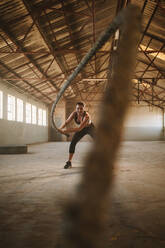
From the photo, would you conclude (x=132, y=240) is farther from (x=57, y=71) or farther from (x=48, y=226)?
(x=57, y=71)

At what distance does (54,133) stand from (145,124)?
1194cm

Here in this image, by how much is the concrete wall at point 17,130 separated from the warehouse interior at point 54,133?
2.8 inches

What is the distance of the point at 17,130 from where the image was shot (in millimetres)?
16250

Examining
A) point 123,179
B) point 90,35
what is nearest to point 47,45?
point 90,35

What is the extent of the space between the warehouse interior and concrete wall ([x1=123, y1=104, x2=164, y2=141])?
0.41ft

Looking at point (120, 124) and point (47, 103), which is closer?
point (120, 124)

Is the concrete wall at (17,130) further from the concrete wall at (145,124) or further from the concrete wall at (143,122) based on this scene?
the concrete wall at (145,124)

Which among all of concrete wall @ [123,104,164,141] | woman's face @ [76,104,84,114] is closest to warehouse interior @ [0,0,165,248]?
concrete wall @ [123,104,164,141]

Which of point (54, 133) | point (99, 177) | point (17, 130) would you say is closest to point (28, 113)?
point (17, 130)

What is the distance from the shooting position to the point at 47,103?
25.7m

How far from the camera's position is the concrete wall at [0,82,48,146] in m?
13.9

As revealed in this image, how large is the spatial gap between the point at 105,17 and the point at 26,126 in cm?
1150

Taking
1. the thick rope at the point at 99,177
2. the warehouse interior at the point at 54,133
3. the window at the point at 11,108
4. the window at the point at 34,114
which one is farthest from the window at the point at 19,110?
the thick rope at the point at 99,177

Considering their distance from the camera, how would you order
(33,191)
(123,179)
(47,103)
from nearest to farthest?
(33,191), (123,179), (47,103)
